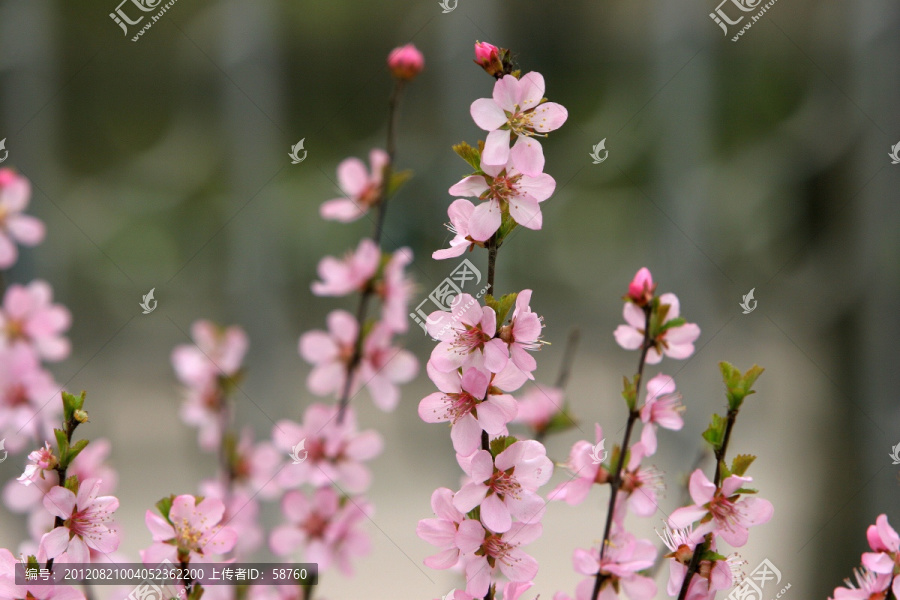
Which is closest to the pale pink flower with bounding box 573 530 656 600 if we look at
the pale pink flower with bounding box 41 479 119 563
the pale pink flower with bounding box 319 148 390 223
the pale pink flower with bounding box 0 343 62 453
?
the pale pink flower with bounding box 41 479 119 563

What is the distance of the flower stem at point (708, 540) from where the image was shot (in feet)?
1.10

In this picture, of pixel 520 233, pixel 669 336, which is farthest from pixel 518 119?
pixel 520 233

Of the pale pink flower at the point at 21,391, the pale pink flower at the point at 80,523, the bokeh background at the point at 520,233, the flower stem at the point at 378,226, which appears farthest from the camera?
the bokeh background at the point at 520,233

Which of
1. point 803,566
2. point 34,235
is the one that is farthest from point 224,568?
point 803,566

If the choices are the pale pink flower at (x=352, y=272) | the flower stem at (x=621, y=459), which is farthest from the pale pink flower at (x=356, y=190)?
the flower stem at (x=621, y=459)

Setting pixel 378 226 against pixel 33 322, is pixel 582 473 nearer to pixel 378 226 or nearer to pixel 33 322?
pixel 378 226

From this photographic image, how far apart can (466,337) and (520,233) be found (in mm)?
1826

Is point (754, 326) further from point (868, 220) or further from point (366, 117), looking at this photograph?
point (366, 117)

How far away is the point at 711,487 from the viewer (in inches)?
13.0

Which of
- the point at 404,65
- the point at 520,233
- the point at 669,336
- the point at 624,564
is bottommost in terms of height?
the point at 624,564

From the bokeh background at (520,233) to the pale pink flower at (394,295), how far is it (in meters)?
1.04

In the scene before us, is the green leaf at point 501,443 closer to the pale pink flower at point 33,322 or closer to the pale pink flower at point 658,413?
the pale pink flower at point 658,413

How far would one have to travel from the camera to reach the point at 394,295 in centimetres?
Answer: 59

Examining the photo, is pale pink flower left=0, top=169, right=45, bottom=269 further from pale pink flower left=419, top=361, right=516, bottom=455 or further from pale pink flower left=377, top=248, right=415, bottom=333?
pale pink flower left=419, top=361, right=516, bottom=455
